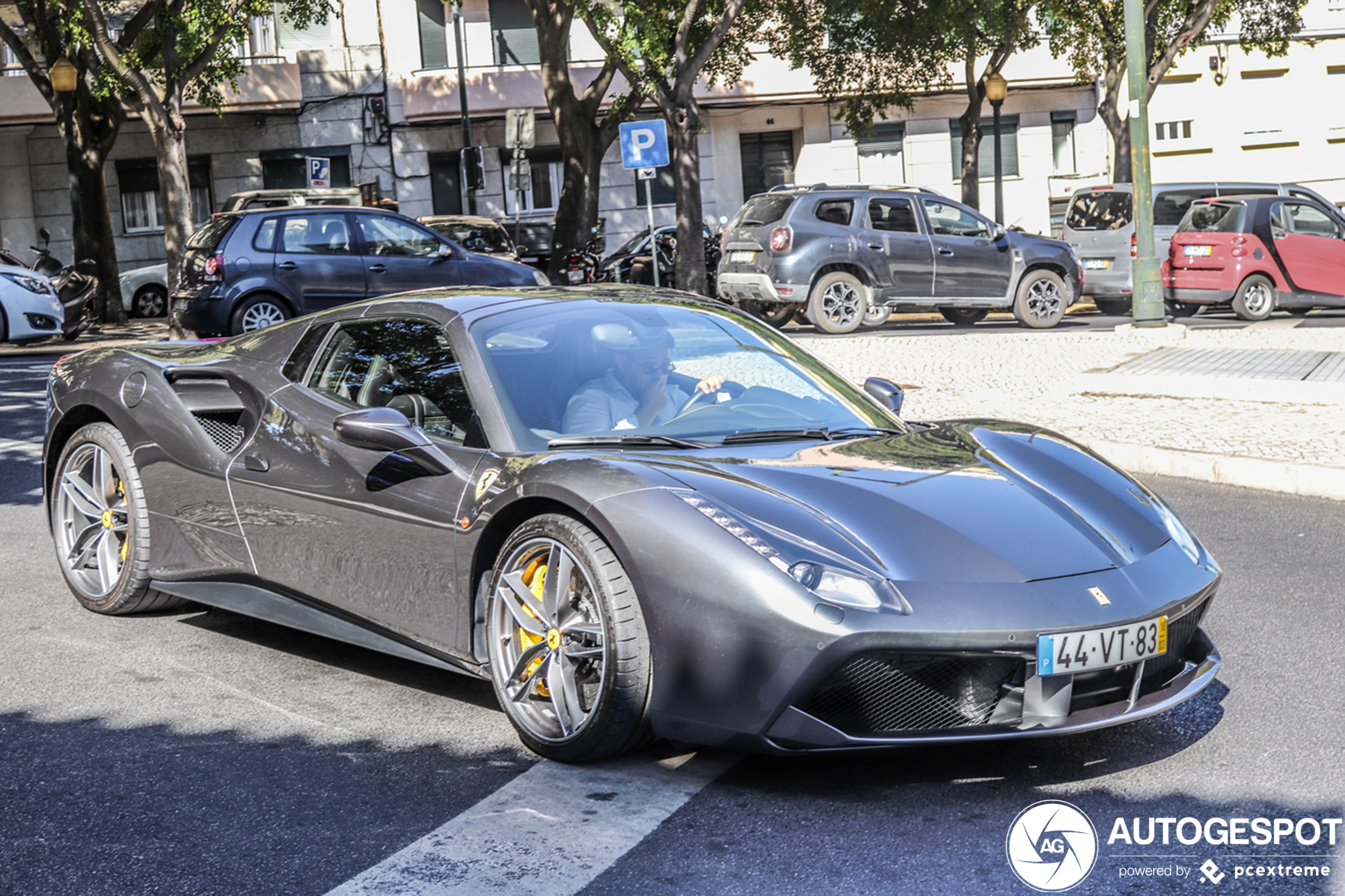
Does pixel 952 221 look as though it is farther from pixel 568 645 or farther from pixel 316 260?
pixel 568 645

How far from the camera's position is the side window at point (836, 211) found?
18.7 m

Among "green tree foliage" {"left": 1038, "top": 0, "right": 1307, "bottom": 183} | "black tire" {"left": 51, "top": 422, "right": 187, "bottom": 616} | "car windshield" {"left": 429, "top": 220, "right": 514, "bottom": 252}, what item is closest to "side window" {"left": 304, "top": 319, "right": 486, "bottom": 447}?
"black tire" {"left": 51, "top": 422, "right": 187, "bottom": 616}

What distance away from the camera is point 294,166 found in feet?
115

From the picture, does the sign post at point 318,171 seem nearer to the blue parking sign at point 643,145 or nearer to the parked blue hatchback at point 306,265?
the parked blue hatchback at point 306,265

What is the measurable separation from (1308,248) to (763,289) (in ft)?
25.4

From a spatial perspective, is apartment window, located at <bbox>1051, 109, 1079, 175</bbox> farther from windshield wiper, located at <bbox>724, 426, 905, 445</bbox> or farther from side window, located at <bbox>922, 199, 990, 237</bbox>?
windshield wiper, located at <bbox>724, 426, 905, 445</bbox>

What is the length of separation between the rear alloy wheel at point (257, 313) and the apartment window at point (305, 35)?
1954 centimetres

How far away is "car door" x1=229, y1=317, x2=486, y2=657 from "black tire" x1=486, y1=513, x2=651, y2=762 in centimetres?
18

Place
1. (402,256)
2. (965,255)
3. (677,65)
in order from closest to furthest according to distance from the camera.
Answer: (402,256), (965,255), (677,65)

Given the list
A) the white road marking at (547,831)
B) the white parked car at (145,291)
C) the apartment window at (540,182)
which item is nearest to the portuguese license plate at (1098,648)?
the white road marking at (547,831)

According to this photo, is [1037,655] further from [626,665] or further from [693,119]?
[693,119]

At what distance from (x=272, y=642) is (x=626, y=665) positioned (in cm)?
206

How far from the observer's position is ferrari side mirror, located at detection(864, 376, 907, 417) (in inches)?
194

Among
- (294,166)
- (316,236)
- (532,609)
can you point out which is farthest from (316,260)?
(294,166)
